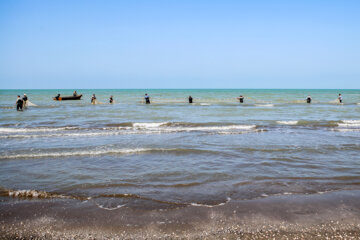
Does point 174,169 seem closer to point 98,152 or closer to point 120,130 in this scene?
point 98,152

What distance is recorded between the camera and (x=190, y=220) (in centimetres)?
429

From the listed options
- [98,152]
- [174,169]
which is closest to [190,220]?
[174,169]

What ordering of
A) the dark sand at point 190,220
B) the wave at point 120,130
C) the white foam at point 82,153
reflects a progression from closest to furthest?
the dark sand at point 190,220, the white foam at point 82,153, the wave at point 120,130

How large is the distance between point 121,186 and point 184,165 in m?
2.22

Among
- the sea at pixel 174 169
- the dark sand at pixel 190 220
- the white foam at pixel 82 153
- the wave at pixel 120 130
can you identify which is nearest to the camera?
the dark sand at pixel 190 220

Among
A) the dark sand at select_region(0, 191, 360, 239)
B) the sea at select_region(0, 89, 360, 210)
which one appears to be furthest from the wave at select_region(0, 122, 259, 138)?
the dark sand at select_region(0, 191, 360, 239)

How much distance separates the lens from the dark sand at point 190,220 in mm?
3902

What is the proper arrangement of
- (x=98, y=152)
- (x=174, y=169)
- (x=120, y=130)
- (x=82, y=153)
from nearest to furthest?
(x=174, y=169)
(x=82, y=153)
(x=98, y=152)
(x=120, y=130)

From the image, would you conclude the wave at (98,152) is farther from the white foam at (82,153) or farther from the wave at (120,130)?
the wave at (120,130)

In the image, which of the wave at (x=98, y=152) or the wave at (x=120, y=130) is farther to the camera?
Result: the wave at (x=120, y=130)

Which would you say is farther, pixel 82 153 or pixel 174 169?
pixel 82 153

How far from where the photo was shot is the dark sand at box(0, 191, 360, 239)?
3902mm

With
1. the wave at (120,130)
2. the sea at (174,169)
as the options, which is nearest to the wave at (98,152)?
the sea at (174,169)

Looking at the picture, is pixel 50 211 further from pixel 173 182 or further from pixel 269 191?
pixel 269 191
